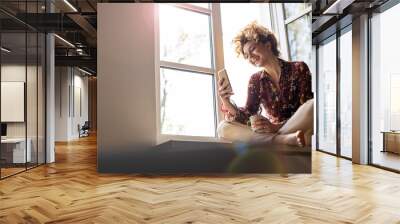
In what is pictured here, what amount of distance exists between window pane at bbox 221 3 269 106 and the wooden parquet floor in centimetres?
160

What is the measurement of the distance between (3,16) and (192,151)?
392 cm

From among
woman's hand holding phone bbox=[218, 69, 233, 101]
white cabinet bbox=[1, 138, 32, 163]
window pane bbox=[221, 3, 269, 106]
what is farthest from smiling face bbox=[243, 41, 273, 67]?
white cabinet bbox=[1, 138, 32, 163]

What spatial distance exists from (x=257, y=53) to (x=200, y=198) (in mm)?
2975

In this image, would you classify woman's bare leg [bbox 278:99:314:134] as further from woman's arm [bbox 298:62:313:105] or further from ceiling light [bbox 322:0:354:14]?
ceiling light [bbox 322:0:354:14]

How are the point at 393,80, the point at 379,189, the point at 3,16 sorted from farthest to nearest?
the point at 393,80 < the point at 3,16 < the point at 379,189

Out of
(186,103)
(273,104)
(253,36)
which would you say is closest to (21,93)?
(186,103)

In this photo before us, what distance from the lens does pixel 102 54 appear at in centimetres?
654

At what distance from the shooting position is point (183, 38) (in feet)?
21.6

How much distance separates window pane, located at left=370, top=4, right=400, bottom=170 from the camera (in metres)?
7.00

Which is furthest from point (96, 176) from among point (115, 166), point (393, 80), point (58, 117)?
point (58, 117)

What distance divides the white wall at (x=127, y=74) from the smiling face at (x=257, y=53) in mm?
1664

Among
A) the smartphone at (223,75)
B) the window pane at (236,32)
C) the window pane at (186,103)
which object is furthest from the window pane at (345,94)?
the window pane at (186,103)

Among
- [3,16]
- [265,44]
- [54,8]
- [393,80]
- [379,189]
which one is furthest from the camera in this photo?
[54,8]

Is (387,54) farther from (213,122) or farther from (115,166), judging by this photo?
(115,166)
